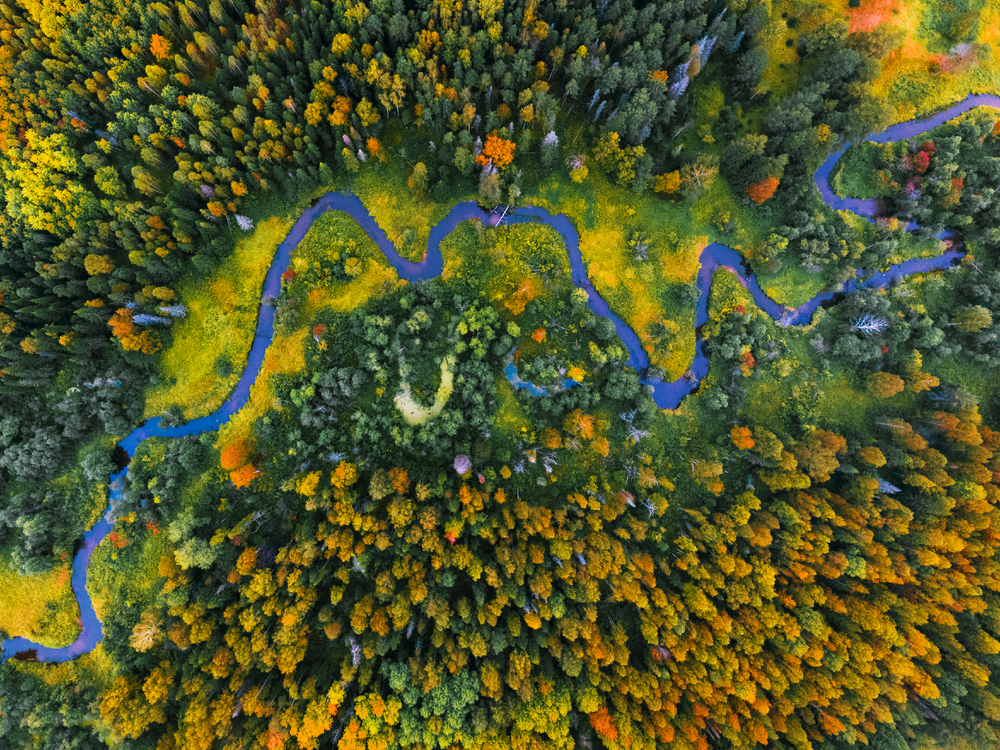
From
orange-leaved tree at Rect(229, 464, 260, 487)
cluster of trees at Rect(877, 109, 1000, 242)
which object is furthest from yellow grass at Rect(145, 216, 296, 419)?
cluster of trees at Rect(877, 109, 1000, 242)

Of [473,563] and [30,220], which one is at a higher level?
[30,220]

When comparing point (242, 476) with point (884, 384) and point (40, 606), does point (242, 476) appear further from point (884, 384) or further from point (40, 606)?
point (884, 384)

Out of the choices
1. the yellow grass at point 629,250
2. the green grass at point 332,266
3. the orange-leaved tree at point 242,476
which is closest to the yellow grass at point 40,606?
the orange-leaved tree at point 242,476

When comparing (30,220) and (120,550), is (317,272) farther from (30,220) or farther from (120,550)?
(120,550)

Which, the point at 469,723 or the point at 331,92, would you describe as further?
the point at 331,92

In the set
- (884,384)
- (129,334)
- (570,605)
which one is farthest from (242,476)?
(884,384)

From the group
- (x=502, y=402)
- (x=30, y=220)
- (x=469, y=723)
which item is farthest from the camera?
(x=502, y=402)

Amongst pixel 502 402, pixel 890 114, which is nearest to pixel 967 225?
pixel 890 114
